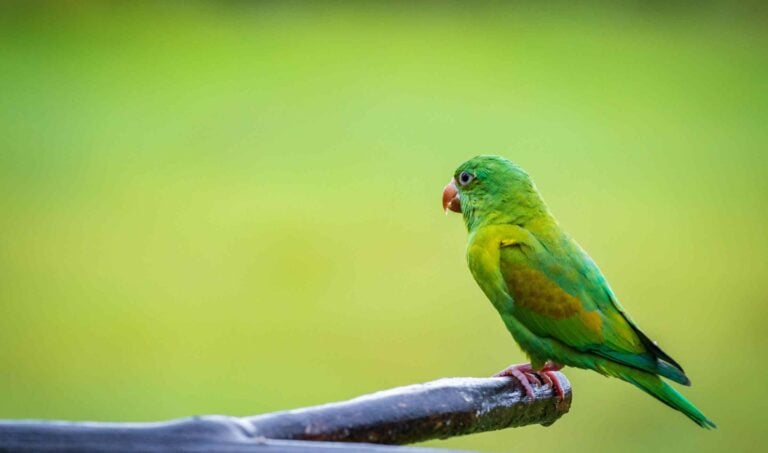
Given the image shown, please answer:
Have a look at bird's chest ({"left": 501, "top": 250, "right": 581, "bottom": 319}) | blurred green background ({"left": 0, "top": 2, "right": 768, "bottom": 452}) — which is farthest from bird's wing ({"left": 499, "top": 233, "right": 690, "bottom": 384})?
blurred green background ({"left": 0, "top": 2, "right": 768, "bottom": 452})

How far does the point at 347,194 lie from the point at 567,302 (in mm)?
5569

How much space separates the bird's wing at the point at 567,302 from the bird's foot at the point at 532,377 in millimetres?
116

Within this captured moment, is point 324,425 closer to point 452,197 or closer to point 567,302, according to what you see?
point 567,302

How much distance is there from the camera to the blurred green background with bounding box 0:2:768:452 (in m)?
6.46

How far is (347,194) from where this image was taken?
7762 mm

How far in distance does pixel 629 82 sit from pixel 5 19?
5029 millimetres

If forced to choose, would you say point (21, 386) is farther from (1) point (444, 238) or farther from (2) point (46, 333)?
(1) point (444, 238)

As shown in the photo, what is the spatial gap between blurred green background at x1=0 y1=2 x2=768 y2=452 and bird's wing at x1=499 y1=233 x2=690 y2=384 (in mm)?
3494

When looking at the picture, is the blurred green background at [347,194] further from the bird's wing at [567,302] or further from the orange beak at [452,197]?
the bird's wing at [567,302]

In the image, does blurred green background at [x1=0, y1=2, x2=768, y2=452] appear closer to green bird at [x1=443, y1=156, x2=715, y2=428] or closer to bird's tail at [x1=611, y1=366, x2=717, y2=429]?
green bird at [x1=443, y1=156, x2=715, y2=428]

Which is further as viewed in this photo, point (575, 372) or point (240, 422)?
point (575, 372)

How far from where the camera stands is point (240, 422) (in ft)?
3.55

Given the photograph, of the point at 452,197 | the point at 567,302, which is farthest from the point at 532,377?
the point at 452,197

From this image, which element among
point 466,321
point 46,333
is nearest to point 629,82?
point 466,321
